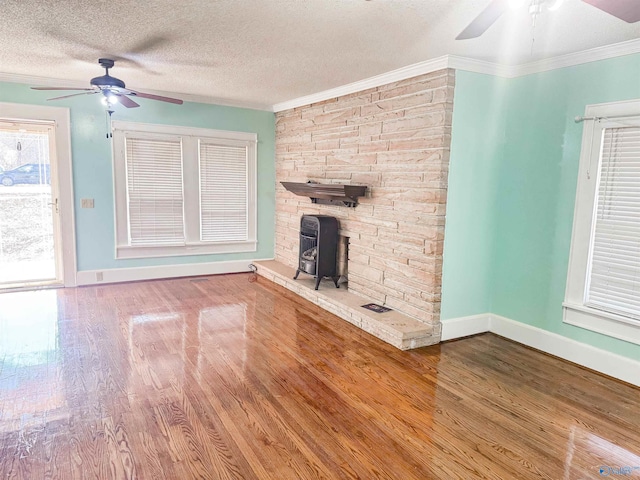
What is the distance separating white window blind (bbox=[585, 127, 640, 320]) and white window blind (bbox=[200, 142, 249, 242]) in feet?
15.4

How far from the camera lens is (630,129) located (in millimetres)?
3080

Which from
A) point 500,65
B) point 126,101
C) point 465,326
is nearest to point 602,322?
point 465,326

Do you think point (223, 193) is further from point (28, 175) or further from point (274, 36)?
point (274, 36)

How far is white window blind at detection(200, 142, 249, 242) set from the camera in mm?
6125

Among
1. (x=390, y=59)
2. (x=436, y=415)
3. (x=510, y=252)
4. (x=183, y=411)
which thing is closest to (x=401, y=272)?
(x=510, y=252)

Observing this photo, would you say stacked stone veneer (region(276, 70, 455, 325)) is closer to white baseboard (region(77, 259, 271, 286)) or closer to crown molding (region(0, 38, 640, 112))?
crown molding (region(0, 38, 640, 112))

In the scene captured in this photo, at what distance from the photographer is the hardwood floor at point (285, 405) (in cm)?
215

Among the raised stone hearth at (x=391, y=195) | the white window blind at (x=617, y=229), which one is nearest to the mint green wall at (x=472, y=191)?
the raised stone hearth at (x=391, y=195)

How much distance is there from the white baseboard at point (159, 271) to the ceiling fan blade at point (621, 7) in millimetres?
5529

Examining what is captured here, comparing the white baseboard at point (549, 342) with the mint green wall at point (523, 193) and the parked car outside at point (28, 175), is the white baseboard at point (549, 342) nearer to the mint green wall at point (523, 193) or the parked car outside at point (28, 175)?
the mint green wall at point (523, 193)

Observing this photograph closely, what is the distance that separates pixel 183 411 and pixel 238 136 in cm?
458

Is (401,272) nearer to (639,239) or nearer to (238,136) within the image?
(639,239)

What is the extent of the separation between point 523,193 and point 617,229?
859 mm

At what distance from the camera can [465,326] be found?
404cm
